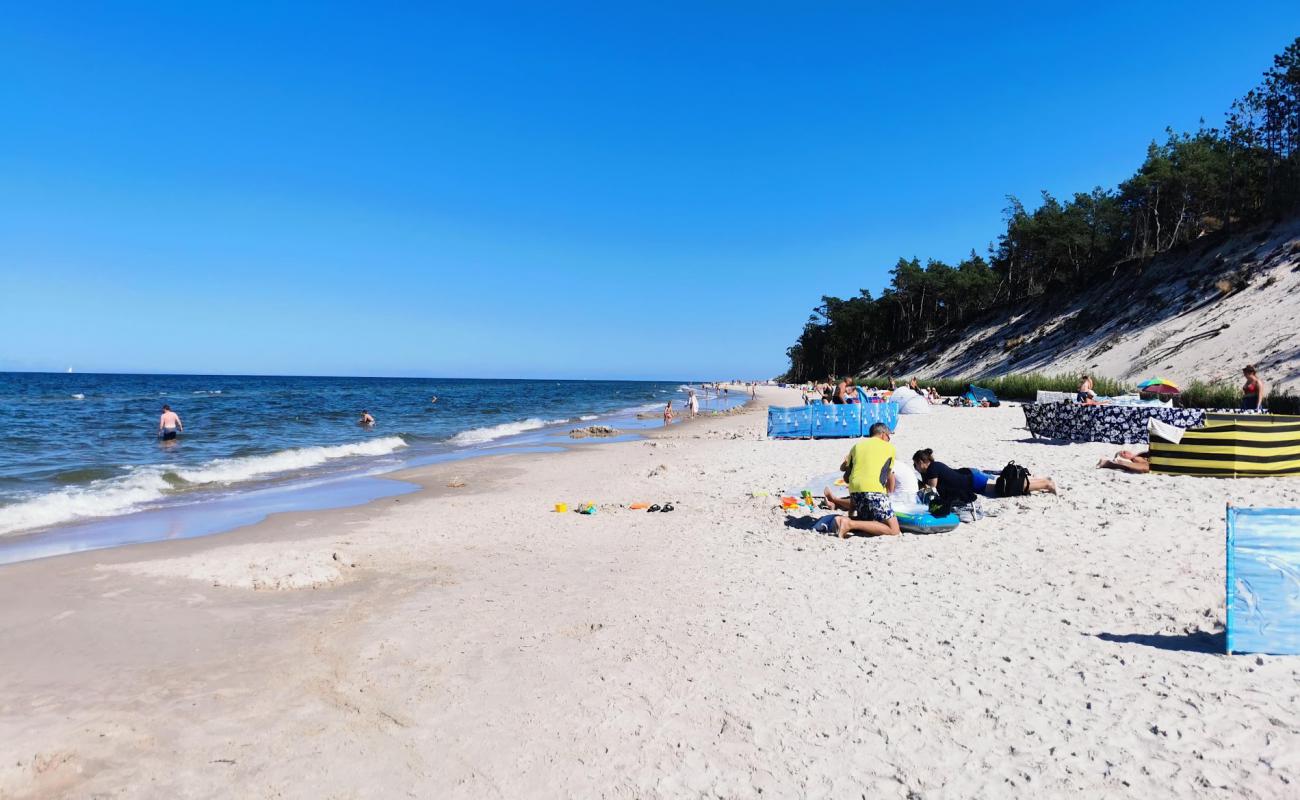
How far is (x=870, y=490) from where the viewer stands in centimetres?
823

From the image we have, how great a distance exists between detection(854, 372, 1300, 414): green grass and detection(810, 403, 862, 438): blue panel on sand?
34.7 ft

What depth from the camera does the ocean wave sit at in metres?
11.0

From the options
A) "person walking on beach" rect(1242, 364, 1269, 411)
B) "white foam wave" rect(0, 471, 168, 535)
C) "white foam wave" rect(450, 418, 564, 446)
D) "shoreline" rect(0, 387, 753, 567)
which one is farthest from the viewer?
"white foam wave" rect(450, 418, 564, 446)

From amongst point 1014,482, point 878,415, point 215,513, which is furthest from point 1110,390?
point 215,513

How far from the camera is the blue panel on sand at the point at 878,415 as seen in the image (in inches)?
772

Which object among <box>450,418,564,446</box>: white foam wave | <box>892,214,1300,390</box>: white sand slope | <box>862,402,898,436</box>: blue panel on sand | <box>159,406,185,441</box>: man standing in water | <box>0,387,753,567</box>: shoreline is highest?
<box>892,214,1300,390</box>: white sand slope

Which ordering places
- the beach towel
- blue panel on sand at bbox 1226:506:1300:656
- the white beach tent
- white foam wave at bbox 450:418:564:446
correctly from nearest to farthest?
blue panel on sand at bbox 1226:506:1300:656 < the beach towel < the white beach tent < white foam wave at bbox 450:418:564:446

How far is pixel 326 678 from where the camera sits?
480cm

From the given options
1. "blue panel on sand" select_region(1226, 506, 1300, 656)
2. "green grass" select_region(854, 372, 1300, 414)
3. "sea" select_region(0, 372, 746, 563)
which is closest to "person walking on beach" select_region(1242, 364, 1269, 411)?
"green grass" select_region(854, 372, 1300, 414)

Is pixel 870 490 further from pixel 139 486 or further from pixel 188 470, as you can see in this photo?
pixel 188 470

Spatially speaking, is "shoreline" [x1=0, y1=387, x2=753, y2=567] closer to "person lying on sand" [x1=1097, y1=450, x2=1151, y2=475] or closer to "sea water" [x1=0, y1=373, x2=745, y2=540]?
"sea water" [x1=0, y1=373, x2=745, y2=540]

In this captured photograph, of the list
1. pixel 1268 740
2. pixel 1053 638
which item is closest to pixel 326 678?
pixel 1053 638

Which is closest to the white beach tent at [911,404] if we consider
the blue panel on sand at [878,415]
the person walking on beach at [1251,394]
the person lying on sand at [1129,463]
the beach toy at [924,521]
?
the blue panel on sand at [878,415]

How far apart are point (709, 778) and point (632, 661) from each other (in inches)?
58.7
